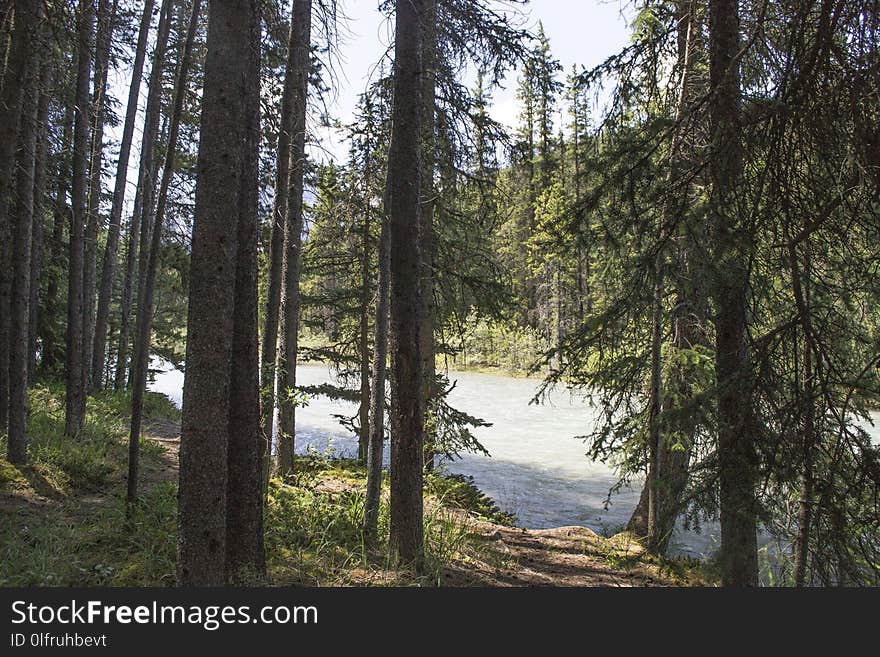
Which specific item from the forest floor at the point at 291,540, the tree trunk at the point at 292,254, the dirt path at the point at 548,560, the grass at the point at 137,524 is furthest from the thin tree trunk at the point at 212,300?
the tree trunk at the point at 292,254

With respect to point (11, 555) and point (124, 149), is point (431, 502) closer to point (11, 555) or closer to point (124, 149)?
point (11, 555)

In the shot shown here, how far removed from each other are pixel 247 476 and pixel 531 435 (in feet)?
41.0

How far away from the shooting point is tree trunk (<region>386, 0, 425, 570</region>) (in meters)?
5.40

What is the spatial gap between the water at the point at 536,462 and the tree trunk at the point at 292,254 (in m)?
1.70

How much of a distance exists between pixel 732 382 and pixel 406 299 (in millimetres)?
2944

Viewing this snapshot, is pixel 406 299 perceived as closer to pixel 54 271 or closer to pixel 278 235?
pixel 278 235

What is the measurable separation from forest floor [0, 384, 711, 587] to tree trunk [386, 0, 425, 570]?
539 millimetres

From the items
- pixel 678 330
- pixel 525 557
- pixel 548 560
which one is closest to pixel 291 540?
pixel 525 557

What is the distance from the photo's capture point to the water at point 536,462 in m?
9.75

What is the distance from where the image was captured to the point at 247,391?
4.48 m

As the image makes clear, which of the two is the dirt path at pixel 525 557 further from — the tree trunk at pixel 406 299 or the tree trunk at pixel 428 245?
the tree trunk at pixel 428 245

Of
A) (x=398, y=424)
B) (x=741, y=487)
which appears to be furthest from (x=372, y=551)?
(x=741, y=487)

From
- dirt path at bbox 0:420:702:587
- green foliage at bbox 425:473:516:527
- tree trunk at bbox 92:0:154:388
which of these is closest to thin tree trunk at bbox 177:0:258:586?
dirt path at bbox 0:420:702:587

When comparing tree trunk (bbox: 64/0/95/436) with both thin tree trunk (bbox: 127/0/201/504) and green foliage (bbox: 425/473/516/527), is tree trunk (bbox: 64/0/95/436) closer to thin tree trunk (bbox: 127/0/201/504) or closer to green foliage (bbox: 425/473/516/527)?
thin tree trunk (bbox: 127/0/201/504)
